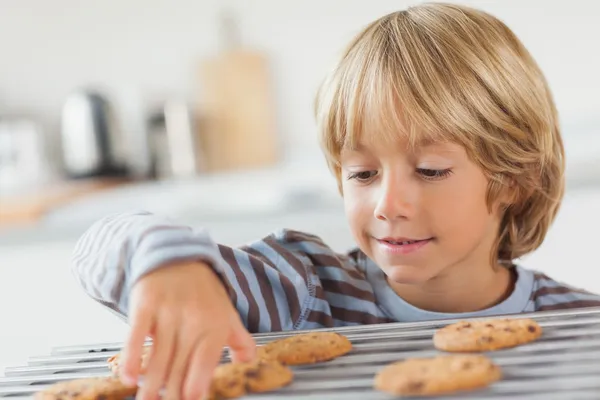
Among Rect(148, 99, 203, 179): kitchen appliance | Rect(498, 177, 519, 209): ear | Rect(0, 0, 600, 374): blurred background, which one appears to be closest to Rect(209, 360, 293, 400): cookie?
Rect(498, 177, 519, 209): ear

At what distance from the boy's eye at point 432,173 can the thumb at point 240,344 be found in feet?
0.95

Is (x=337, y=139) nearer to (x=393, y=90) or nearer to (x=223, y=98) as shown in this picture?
(x=393, y=90)

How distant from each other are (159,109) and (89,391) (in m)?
1.73

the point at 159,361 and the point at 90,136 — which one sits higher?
the point at 90,136

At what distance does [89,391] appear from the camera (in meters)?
0.55

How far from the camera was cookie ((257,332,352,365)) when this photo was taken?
58cm

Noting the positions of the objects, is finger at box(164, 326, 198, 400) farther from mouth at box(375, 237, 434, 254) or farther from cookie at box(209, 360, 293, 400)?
mouth at box(375, 237, 434, 254)

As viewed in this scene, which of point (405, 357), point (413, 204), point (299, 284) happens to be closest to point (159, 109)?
point (299, 284)

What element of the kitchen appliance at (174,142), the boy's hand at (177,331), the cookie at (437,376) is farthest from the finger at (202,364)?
the kitchen appliance at (174,142)

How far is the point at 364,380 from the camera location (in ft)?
1.68

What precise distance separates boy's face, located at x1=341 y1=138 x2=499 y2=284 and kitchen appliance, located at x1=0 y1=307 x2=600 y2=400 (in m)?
0.17

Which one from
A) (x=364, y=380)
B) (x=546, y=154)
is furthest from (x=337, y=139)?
(x=364, y=380)

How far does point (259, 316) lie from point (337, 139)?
0.70 ft

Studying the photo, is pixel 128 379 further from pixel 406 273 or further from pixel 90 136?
pixel 90 136
